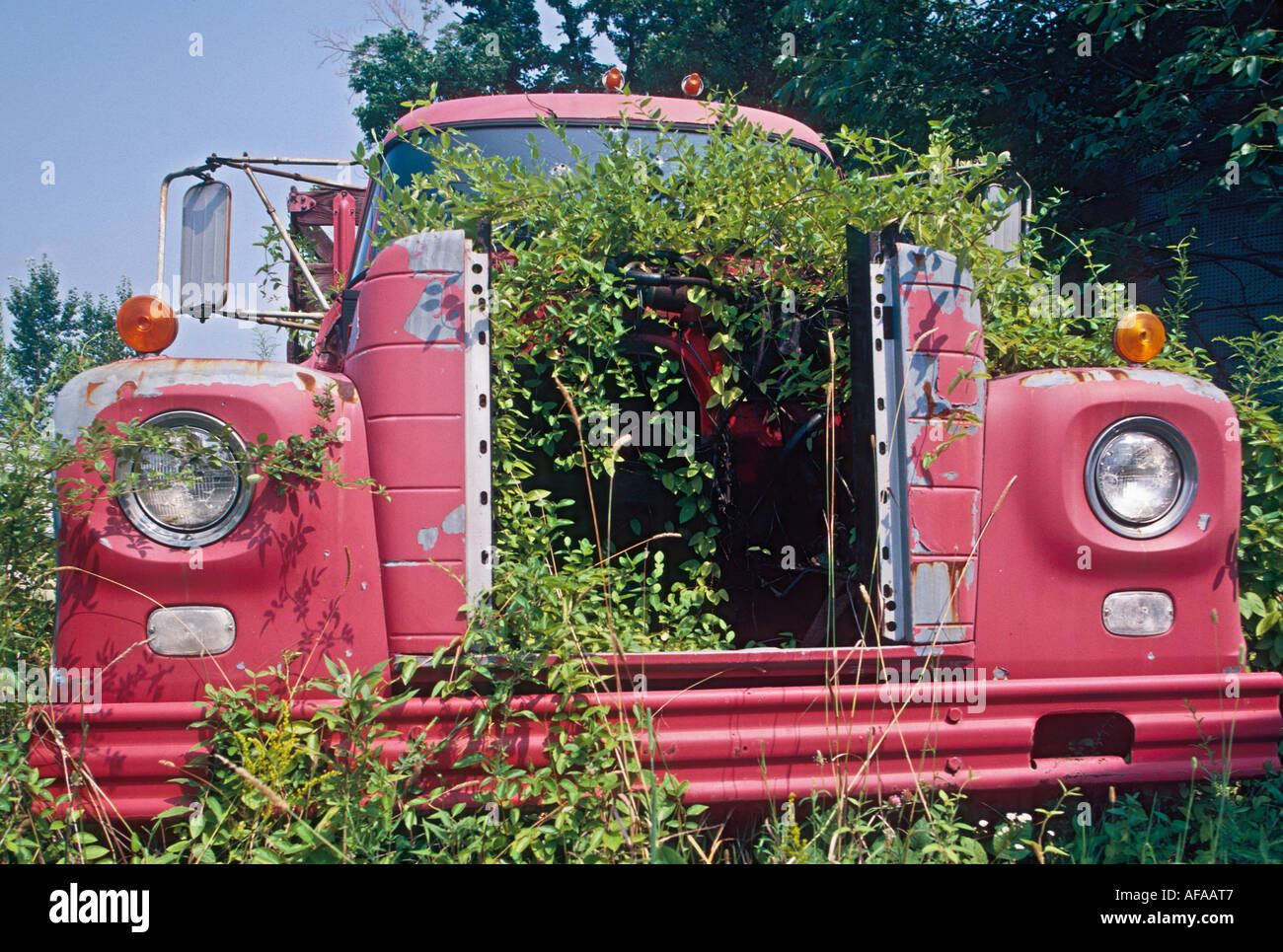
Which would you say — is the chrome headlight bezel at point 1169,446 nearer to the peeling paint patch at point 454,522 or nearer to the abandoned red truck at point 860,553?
the abandoned red truck at point 860,553

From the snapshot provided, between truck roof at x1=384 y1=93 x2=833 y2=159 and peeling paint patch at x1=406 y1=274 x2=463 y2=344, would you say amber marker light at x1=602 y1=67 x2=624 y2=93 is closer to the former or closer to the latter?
truck roof at x1=384 y1=93 x2=833 y2=159

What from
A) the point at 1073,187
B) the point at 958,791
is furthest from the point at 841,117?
the point at 958,791

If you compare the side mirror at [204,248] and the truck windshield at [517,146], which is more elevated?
the truck windshield at [517,146]

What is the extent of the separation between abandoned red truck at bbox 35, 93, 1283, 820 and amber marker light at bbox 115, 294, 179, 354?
0.06 feet

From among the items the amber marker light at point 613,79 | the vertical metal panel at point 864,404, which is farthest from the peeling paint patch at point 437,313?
the amber marker light at point 613,79

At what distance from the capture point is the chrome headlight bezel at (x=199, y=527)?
2.00 m

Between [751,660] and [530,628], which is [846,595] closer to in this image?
[751,660]

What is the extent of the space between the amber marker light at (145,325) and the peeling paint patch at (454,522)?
91 cm

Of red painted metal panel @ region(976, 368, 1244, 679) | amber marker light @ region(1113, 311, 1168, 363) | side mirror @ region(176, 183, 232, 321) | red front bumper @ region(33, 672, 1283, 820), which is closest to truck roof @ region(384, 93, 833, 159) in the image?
side mirror @ region(176, 183, 232, 321)

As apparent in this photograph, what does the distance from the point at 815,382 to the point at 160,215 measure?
2.57 m

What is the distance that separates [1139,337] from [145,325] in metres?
2.74

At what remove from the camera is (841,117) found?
855 cm

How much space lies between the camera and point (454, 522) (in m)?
2.16

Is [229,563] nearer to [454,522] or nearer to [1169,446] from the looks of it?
[454,522]
